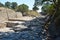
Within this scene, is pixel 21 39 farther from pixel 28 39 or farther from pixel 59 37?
pixel 59 37

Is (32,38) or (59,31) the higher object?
(59,31)

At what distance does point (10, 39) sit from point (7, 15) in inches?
477

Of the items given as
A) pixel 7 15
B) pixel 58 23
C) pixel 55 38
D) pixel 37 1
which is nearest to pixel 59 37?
pixel 55 38

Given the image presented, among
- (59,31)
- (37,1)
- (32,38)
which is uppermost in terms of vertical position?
(37,1)

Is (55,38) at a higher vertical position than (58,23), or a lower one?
lower

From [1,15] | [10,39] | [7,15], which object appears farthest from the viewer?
[7,15]

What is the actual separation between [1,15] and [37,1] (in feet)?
16.2

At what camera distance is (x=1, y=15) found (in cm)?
2056

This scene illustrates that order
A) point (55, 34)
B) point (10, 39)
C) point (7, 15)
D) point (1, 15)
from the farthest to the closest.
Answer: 1. point (7, 15)
2. point (1, 15)
3. point (10, 39)
4. point (55, 34)

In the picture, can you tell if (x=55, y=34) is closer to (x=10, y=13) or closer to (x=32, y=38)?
(x=32, y=38)

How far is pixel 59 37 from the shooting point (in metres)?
8.70

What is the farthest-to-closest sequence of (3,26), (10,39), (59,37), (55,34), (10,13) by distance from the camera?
(10,13), (3,26), (10,39), (55,34), (59,37)

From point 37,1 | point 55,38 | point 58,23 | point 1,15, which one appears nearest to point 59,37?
point 55,38

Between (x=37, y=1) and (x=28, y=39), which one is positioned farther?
(x=37, y=1)
